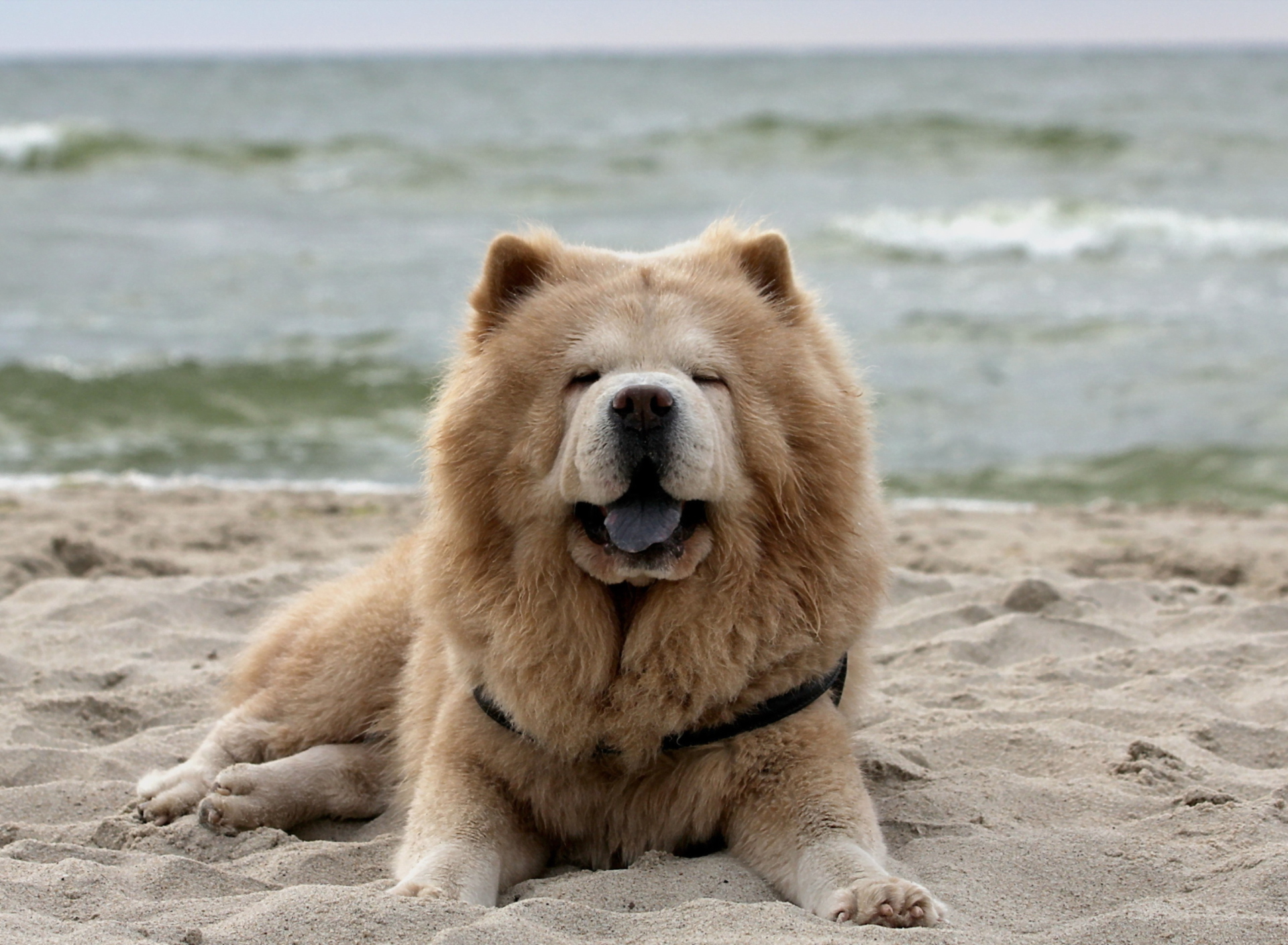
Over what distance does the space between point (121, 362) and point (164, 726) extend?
7835mm

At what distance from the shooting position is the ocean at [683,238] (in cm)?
1007

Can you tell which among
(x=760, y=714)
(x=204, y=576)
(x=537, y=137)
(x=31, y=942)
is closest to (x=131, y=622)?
(x=204, y=576)

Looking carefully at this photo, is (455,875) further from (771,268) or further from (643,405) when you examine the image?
(771,268)

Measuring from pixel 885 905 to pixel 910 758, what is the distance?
1244 millimetres

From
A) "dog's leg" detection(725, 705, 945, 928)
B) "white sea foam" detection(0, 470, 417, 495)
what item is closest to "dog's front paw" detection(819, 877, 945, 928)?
"dog's leg" detection(725, 705, 945, 928)

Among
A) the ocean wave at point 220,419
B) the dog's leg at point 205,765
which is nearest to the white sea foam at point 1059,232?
the ocean wave at point 220,419

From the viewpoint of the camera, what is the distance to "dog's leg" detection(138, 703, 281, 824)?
375 centimetres

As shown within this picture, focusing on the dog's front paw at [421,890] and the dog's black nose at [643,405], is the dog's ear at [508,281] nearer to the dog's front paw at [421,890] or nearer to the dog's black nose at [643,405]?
the dog's black nose at [643,405]

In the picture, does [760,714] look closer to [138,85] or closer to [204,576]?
[204,576]

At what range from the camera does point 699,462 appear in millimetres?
3068

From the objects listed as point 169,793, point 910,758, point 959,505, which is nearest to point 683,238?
point 959,505

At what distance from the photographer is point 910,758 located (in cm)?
406

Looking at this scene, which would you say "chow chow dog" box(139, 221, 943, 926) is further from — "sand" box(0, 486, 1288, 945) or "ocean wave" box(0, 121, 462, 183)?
"ocean wave" box(0, 121, 462, 183)

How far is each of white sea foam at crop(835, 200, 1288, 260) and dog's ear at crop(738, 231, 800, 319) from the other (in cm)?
1583
